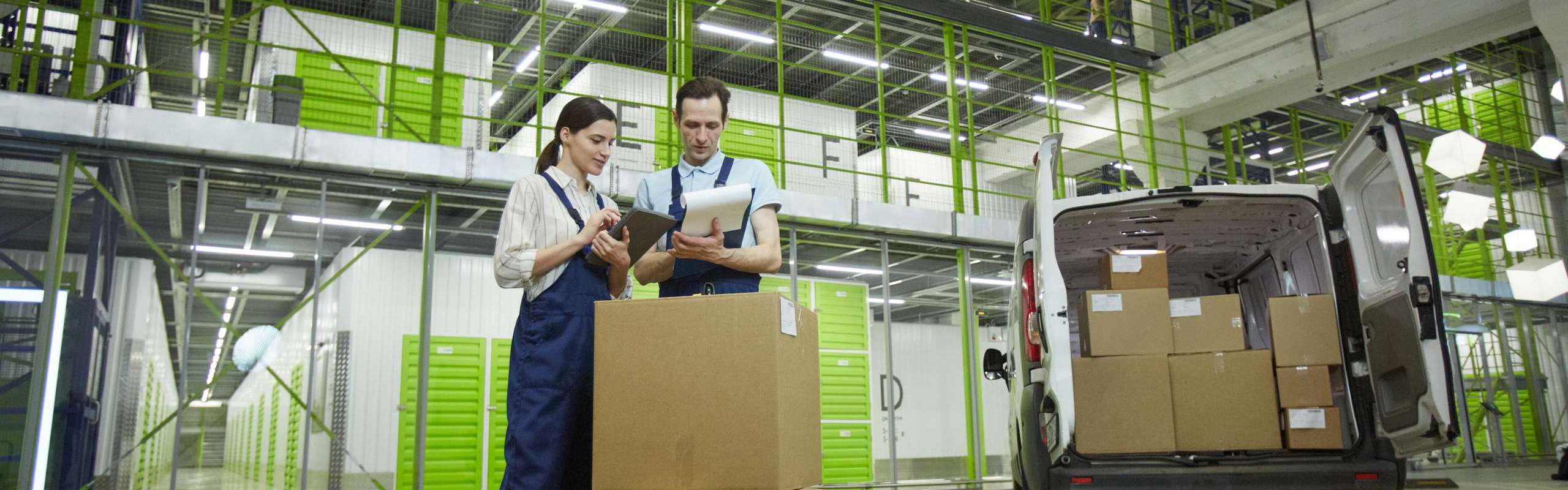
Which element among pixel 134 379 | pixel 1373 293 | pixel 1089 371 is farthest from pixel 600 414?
pixel 134 379

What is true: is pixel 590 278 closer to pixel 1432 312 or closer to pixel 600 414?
pixel 600 414

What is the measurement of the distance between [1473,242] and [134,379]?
18.3m

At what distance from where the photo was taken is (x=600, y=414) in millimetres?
2141

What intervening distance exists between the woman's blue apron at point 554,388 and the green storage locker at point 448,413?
7415 millimetres

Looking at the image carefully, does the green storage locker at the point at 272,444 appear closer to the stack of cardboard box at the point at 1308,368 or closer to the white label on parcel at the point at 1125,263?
the white label on parcel at the point at 1125,263

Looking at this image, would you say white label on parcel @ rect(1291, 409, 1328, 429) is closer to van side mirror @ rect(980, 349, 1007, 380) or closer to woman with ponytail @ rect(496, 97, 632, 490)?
van side mirror @ rect(980, 349, 1007, 380)

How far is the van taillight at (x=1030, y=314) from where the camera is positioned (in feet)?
14.4

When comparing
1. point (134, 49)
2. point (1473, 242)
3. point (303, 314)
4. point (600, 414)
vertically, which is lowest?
point (600, 414)

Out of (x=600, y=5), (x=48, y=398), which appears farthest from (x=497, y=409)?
(x=600, y=5)

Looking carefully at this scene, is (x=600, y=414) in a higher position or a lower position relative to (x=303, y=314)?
lower

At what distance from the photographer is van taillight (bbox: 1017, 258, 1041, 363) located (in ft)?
14.4

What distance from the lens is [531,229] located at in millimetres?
2318

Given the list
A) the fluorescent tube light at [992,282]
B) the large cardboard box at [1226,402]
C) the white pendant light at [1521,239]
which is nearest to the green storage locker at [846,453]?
the fluorescent tube light at [992,282]

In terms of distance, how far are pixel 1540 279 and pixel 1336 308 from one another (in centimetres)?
1037
